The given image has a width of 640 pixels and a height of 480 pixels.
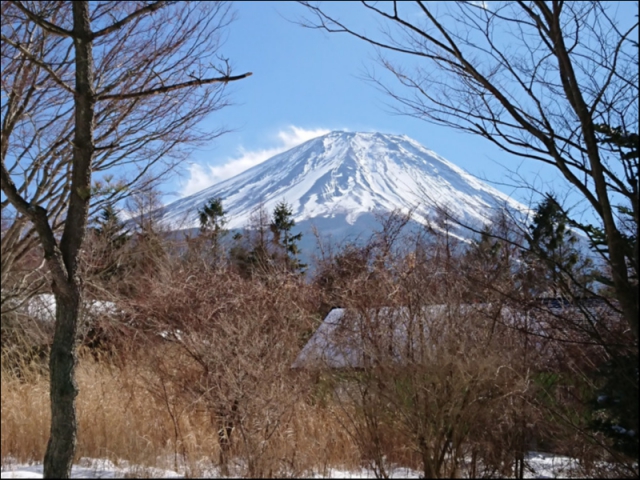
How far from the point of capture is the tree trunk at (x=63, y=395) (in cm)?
426

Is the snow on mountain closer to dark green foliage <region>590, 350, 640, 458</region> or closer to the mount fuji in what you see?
the mount fuji

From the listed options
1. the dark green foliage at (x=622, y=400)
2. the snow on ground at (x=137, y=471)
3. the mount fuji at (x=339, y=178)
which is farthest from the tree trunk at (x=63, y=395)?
the mount fuji at (x=339, y=178)

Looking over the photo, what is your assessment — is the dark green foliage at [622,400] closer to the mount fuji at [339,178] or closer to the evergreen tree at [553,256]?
the evergreen tree at [553,256]

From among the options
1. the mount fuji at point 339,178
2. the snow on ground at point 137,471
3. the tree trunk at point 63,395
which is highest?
the mount fuji at point 339,178

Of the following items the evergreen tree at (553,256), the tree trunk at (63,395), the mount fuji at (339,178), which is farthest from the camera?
the mount fuji at (339,178)

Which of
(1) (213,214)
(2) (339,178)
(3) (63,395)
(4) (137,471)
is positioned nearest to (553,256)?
Result: (3) (63,395)

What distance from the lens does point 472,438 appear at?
5.93 metres

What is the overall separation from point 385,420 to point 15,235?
455 centimetres

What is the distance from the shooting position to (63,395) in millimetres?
4266

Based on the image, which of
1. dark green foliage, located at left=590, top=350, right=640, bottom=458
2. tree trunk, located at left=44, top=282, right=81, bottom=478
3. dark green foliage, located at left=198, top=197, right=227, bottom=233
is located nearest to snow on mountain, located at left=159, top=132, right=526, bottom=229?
dark green foliage, located at left=198, top=197, right=227, bottom=233

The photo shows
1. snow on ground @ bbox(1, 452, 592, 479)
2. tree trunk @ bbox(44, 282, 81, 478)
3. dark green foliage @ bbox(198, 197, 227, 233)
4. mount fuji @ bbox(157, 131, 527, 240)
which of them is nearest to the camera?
tree trunk @ bbox(44, 282, 81, 478)

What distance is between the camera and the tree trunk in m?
4.26

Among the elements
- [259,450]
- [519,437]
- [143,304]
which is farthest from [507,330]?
[143,304]

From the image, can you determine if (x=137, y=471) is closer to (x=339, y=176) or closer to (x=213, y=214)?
(x=213, y=214)
